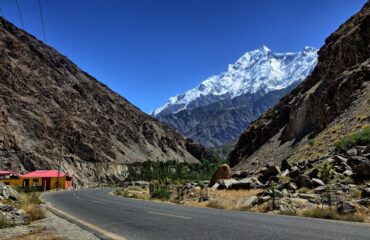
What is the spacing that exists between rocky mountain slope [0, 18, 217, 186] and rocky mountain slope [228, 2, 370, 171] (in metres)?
62.3

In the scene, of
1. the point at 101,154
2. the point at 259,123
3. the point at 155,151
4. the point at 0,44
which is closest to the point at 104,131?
the point at 101,154

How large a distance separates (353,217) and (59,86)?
154 metres

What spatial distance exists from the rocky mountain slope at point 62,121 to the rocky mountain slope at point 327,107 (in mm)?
62319

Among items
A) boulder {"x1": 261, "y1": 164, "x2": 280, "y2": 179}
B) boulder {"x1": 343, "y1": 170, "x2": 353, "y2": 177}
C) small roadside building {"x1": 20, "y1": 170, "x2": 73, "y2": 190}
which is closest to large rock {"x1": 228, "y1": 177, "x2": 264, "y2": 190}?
boulder {"x1": 261, "y1": 164, "x2": 280, "y2": 179}

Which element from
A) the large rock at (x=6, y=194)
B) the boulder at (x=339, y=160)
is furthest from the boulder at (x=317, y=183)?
the large rock at (x=6, y=194)

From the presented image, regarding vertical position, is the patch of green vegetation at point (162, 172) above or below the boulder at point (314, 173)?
above

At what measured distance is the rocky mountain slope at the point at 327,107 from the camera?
4078 cm

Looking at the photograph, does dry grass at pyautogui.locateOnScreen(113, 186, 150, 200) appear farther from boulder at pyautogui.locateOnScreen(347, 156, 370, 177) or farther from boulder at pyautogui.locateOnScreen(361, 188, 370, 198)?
boulder at pyautogui.locateOnScreen(361, 188, 370, 198)

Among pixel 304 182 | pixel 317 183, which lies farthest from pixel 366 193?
pixel 304 182

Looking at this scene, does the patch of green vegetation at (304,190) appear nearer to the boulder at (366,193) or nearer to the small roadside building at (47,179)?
the boulder at (366,193)

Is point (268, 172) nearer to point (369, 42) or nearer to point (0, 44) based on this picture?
point (369, 42)

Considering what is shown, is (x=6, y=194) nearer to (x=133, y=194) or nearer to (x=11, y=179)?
(x=133, y=194)

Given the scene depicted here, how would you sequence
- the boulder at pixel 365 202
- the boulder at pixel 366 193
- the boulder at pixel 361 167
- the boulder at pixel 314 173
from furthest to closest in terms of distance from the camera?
the boulder at pixel 314 173 < the boulder at pixel 361 167 < the boulder at pixel 366 193 < the boulder at pixel 365 202

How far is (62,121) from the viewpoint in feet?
429
